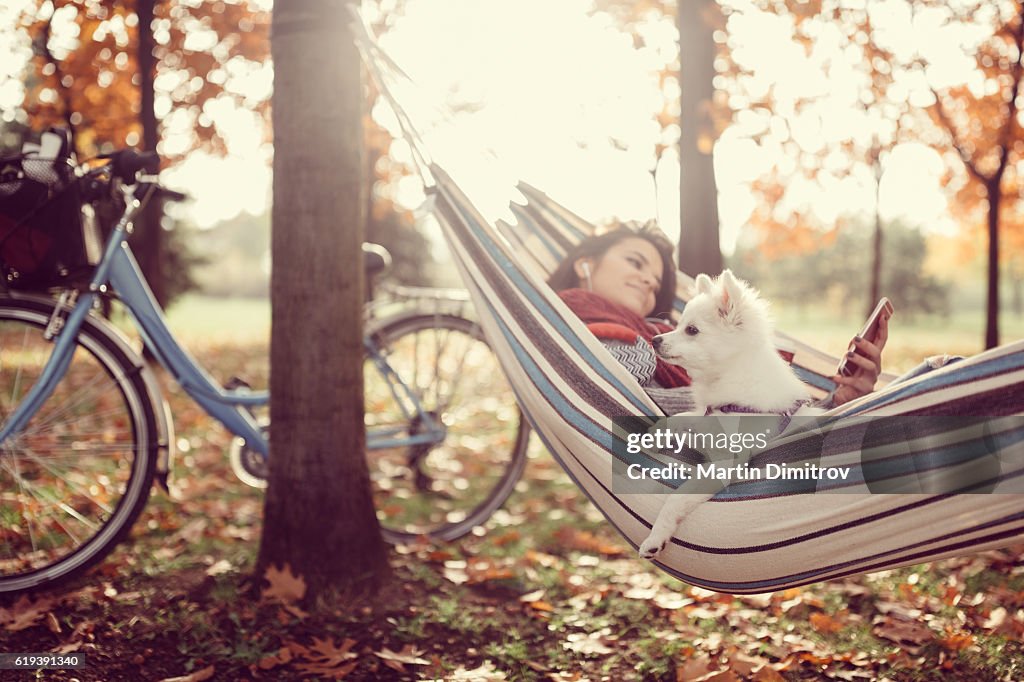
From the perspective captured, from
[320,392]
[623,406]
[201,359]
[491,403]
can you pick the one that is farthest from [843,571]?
[201,359]

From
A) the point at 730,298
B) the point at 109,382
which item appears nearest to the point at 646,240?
the point at 730,298

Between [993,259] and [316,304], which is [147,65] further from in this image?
[993,259]

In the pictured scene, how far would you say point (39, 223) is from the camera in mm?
2051

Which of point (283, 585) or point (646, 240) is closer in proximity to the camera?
point (283, 585)

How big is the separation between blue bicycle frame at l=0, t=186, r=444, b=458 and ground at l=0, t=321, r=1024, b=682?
0.48 meters

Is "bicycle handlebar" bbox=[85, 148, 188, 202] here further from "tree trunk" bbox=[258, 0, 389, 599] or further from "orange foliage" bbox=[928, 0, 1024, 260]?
"orange foliage" bbox=[928, 0, 1024, 260]

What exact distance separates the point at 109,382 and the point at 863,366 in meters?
2.08

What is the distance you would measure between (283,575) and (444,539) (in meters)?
0.73

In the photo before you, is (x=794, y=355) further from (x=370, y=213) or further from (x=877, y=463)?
(x=370, y=213)

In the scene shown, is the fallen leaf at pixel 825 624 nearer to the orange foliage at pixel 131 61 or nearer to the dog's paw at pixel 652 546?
the dog's paw at pixel 652 546

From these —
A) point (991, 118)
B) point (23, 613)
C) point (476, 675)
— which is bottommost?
point (476, 675)

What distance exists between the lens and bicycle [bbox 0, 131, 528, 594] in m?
2.09

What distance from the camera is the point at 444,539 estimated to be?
8.86ft

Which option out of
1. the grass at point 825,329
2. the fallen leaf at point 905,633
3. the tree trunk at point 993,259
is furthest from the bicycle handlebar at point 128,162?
the tree trunk at point 993,259
